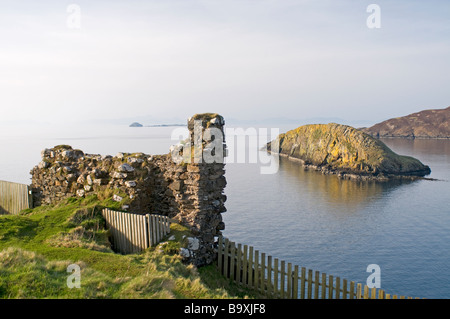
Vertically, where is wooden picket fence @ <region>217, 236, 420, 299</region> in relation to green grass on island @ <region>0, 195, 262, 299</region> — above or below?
below

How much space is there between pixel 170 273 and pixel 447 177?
8329cm

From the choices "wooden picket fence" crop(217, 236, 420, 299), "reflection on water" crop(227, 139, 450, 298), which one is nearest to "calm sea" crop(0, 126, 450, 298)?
"reflection on water" crop(227, 139, 450, 298)

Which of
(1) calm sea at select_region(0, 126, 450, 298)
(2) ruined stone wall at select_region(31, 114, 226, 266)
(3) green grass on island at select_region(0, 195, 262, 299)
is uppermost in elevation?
(2) ruined stone wall at select_region(31, 114, 226, 266)

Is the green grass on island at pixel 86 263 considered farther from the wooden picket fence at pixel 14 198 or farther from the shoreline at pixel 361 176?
the shoreline at pixel 361 176

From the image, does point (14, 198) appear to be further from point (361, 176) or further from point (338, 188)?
point (361, 176)

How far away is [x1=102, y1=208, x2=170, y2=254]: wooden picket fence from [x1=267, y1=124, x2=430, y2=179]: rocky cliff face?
231 feet

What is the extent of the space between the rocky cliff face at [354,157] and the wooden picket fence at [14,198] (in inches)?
2740

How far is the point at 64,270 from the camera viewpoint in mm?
10773

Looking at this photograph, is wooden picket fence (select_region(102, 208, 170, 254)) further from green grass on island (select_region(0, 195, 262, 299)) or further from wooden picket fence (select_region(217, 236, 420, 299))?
wooden picket fence (select_region(217, 236, 420, 299))

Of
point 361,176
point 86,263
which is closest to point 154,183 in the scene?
point 86,263

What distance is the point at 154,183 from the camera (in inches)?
693

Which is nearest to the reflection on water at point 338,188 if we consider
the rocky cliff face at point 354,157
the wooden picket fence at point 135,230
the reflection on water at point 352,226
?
the reflection on water at point 352,226

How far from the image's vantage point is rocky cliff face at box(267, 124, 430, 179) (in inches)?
3231
